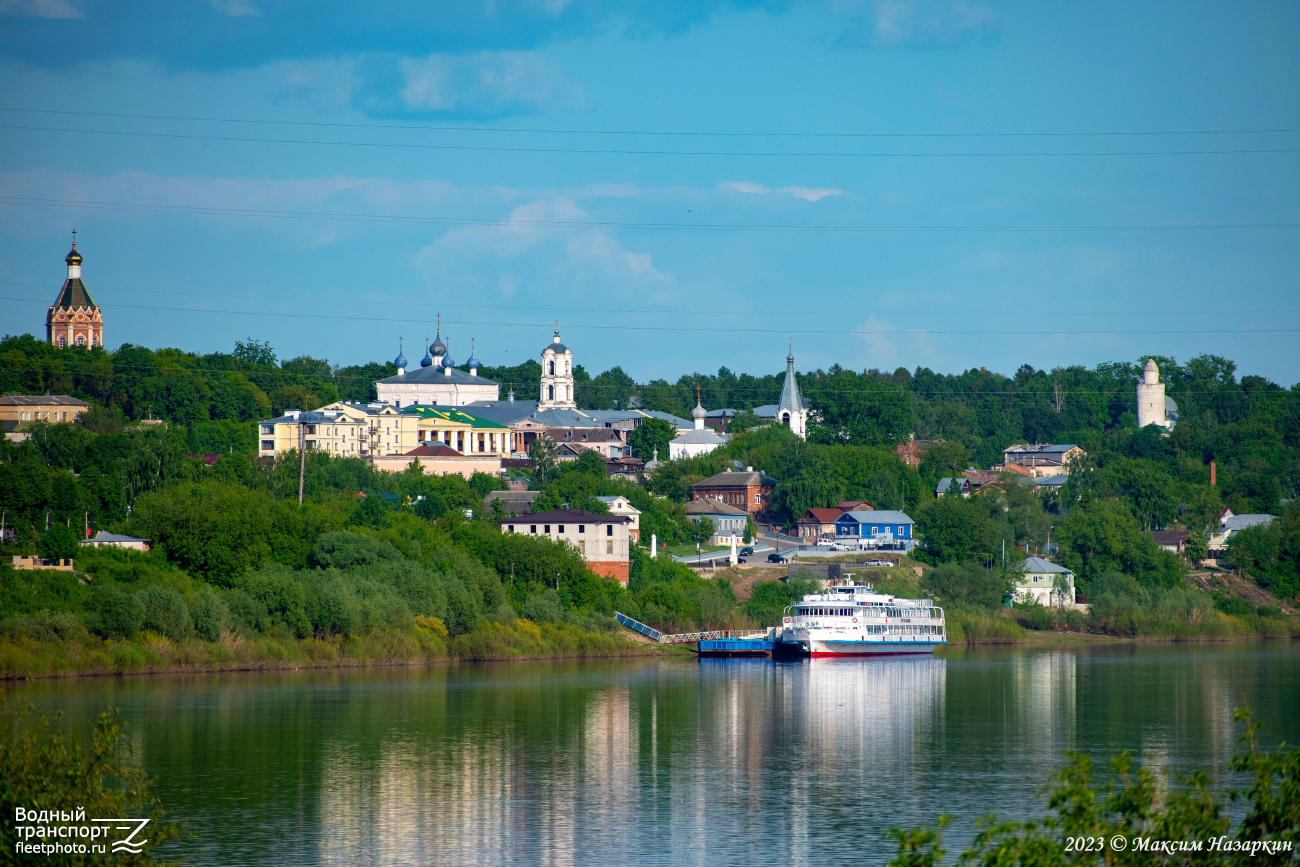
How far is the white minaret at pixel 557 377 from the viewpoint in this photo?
5743 inches

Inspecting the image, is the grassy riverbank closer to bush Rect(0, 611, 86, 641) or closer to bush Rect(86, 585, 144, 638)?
bush Rect(0, 611, 86, 641)

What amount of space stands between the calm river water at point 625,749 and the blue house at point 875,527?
37.6 metres

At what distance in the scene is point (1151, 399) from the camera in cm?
14938

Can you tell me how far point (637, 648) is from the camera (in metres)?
64.1

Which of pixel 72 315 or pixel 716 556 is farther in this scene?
pixel 72 315

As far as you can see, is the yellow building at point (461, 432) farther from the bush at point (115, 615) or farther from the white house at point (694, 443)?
the bush at point (115, 615)

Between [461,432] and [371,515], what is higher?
[461,432]

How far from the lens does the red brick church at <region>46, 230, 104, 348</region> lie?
131 m

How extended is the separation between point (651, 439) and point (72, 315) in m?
51.1

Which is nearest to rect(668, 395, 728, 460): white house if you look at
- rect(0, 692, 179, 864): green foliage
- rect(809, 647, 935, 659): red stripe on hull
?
rect(809, 647, 935, 659): red stripe on hull

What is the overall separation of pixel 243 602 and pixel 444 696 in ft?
34.7

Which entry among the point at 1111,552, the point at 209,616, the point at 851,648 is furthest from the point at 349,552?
the point at 1111,552

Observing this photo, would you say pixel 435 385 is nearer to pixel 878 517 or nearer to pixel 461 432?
pixel 461 432

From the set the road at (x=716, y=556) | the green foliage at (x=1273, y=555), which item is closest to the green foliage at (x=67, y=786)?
the road at (x=716, y=556)
